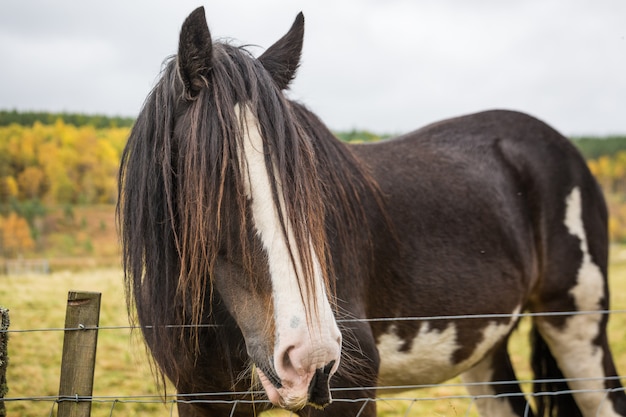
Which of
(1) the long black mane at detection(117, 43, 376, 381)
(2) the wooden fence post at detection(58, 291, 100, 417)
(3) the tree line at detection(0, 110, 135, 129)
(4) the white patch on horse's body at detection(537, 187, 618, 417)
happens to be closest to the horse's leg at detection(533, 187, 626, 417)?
(4) the white patch on horse's body at detection(537, 187, 618, 417)

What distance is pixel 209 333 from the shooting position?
2.39 metres

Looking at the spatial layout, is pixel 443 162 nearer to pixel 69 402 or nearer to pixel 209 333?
pixel 209 333

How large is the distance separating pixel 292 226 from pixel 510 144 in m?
2.60

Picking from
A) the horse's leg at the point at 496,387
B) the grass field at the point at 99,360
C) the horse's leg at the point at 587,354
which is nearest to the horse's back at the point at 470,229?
the horse's leg at the point at 587,354

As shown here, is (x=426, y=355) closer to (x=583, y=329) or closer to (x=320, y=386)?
(x=583, y=329)

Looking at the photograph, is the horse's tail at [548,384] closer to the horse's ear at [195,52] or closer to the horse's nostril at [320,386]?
the horse's nostril at [320,386]

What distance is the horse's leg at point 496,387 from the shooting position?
4.30 metres

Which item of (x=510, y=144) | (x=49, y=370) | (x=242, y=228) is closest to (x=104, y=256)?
(x=49, y=370)

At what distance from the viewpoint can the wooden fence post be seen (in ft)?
7.18

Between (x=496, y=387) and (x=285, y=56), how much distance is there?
3.05 meters

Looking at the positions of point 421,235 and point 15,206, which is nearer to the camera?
point 421,235

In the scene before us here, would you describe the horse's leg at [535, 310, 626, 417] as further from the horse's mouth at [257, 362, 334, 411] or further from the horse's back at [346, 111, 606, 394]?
the horse's mouth at [257, 362, 334, 411]

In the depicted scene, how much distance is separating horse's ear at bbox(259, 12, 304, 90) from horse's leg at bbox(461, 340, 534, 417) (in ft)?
9.00

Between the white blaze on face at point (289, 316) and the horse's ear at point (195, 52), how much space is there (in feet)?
1.50
